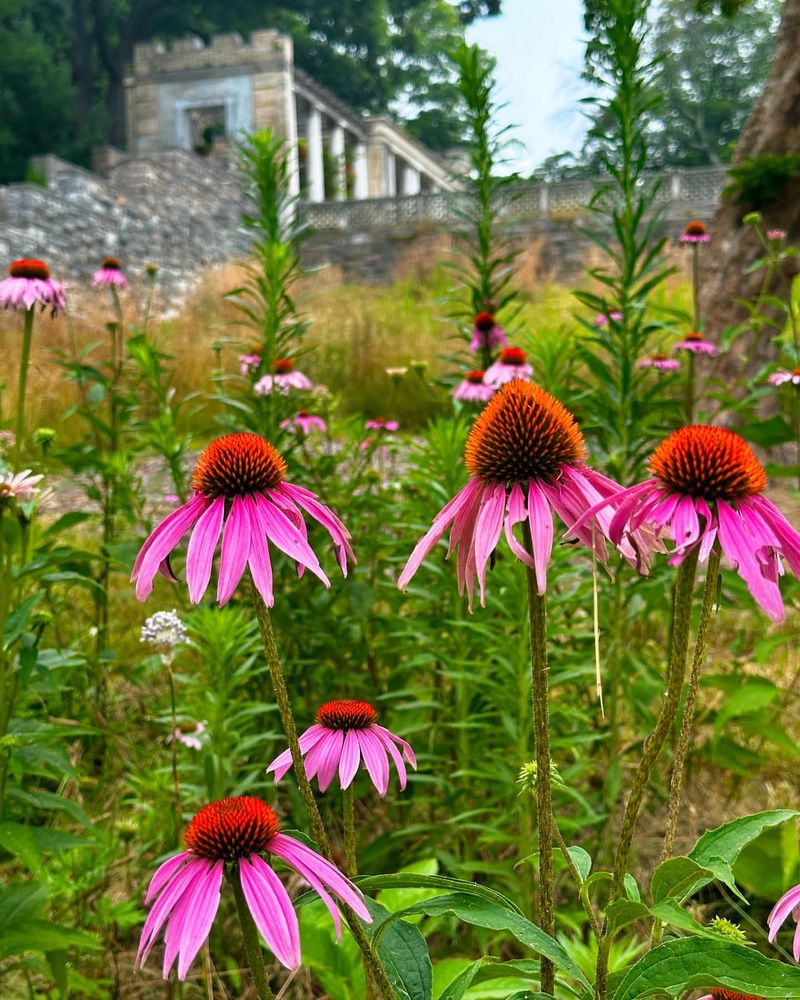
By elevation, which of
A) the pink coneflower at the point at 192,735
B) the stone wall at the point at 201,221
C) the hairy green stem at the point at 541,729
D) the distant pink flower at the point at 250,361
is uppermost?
the stone wall at the point at 201,221

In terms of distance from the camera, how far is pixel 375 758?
0.75 metres

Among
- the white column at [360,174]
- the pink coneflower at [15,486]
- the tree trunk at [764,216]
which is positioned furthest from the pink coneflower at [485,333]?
the white column at [360,174]

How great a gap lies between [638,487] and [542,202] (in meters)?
15.4

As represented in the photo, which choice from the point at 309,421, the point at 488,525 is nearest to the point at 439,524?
the point at 488,525

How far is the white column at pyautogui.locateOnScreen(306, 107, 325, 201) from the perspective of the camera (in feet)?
71.2

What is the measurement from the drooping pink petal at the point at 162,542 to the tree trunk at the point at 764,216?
3438mm

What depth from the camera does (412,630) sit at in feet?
5.57

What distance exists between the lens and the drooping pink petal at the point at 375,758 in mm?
751

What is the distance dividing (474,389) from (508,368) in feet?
0.33

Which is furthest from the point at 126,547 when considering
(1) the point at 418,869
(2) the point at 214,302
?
(2) the point at 214,302

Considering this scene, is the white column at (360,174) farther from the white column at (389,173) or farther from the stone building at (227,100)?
the stone building at (227,100)

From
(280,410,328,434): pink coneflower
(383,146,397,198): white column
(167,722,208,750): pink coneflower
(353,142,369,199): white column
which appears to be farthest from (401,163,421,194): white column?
(167,722,208,750): pink coneflower

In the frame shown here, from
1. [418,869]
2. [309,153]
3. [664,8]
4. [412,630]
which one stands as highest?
[664,8]

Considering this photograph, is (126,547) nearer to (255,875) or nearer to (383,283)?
(255,875)
